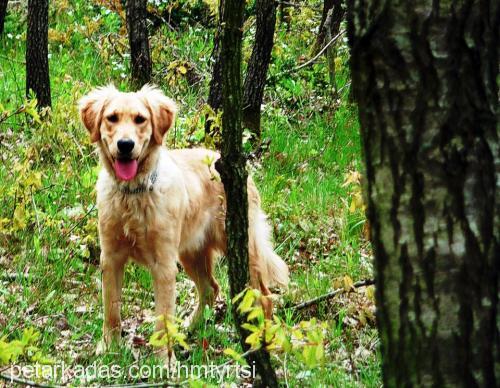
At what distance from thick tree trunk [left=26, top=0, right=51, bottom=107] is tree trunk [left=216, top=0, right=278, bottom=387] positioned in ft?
17.1

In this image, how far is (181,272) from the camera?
640 cm

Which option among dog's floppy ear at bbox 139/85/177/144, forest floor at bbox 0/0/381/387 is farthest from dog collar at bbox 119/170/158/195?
forest floor at bbox 0/0/381/387

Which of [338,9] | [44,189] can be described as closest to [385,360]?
[44,189]

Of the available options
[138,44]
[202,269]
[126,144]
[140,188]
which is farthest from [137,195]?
[138,44]

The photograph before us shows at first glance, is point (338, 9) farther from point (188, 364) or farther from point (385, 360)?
point (385, 360)

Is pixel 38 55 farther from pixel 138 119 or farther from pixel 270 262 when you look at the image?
pixel 270 262

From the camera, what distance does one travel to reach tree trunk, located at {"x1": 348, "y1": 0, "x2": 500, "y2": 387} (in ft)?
6.02

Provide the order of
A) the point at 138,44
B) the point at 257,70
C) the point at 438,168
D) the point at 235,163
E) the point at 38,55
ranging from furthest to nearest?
the point at 138,44 → the point at 257,70 → the point at 38,55 → the point at 235,163 → the point at 438,168

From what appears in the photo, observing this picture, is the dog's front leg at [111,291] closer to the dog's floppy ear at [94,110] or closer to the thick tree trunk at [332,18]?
the dog's floppy ear at [94,110]

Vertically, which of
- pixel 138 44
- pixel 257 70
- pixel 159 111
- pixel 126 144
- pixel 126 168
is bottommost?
pixel 126 168

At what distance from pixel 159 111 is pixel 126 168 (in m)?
0.50

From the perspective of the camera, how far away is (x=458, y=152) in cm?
185

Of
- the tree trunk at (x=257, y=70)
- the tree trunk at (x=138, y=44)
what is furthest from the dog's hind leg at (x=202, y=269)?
the tree trunk at (x=138, y=44)

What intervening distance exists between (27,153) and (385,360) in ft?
14.2
